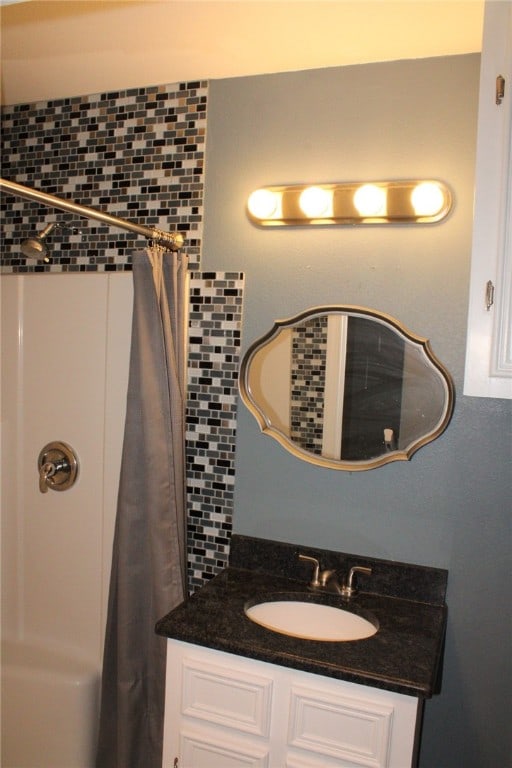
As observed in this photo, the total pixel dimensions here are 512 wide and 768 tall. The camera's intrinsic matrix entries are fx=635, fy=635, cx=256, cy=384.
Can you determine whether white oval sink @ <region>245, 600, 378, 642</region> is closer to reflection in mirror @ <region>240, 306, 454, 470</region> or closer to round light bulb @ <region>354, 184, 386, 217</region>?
reflection in mirror @ <region>240, 306, 454, 470</region>

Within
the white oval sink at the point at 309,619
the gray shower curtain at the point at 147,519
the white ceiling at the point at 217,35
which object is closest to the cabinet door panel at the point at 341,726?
the white oval sink at the point at 309,619

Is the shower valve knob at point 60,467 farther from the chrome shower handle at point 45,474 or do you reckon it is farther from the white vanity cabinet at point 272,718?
the white vanity cabinet at point 272,718

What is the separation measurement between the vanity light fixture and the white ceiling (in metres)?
0.37

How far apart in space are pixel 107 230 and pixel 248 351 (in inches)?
27.5

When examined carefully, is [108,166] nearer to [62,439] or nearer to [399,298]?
[62,439]

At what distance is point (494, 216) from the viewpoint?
1.41m

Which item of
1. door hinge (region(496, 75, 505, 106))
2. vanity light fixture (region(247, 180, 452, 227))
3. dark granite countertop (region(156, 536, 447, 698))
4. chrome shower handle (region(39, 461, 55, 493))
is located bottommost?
dark granite countertop (region(156, 536, 447, 698))

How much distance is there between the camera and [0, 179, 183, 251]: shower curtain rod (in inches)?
60.1

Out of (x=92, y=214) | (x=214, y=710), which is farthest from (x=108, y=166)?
(x=214, y=710)

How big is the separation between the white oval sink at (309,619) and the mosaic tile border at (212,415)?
31 centimetres

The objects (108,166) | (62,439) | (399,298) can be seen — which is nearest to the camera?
(399,298)

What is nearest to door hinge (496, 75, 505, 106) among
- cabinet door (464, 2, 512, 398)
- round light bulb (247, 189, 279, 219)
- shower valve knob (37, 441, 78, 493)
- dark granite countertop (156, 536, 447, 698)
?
cabinet door (464, 2, 512, 398)

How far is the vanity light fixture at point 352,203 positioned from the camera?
181 cm

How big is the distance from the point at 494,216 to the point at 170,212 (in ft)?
3.68
